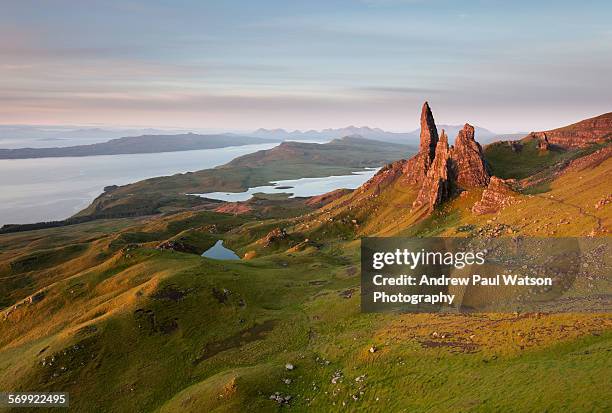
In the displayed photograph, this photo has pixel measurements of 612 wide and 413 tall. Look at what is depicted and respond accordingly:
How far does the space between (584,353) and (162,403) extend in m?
52.4

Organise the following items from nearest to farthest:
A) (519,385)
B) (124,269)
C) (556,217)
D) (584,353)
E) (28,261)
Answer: (519,385)
(584,353)
(556,217)
(124,269)
(28,261)

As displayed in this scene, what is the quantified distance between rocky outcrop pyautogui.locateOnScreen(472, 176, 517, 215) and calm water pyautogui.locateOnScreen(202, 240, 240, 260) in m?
82.0

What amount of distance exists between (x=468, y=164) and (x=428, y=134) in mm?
31895

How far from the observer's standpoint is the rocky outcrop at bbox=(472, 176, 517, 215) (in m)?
98.2

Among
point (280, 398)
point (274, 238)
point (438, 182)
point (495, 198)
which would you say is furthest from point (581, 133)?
point (280, 398)

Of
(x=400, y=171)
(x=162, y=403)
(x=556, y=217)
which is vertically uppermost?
(x=400, y=171)

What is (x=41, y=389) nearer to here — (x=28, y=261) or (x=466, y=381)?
(x=466, y=381)

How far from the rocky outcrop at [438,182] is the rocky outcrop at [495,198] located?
1504 cm

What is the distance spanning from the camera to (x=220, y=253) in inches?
5664

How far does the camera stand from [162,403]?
176 ft

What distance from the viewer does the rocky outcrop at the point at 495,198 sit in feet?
322

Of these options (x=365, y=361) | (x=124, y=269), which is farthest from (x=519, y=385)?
(x=124, y=269)

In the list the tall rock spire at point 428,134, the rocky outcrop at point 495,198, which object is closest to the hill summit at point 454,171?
the tall rock spire at point 428,134

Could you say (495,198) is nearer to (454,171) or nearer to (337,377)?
(454,171)
